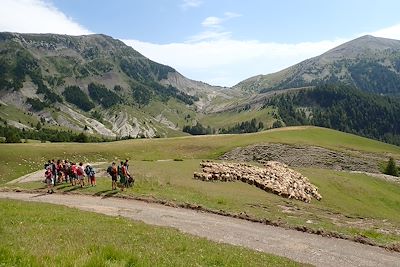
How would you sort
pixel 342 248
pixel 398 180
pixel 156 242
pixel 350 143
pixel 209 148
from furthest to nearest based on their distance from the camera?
pixel 350 143 → pixel 209 148 → pixel 398 180 → pixel 342 248 → pixel 156 242

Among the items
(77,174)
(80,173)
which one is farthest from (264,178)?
(77,174)

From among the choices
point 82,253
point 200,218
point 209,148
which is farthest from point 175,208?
point 209,148

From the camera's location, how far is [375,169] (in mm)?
111625

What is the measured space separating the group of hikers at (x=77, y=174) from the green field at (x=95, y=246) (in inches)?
722

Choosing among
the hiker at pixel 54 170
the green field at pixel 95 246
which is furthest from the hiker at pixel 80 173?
the green field at pixel 95 246

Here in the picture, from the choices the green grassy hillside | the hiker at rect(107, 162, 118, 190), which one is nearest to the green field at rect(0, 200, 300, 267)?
the hiker at rect(107, 162, 118, 190)

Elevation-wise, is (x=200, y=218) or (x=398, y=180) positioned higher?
(x=200, y=218)

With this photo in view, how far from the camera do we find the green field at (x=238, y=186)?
4047cm

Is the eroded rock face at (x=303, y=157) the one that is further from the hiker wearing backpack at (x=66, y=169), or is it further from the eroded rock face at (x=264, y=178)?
the hiker wearing backpack at (x=66, y=169)

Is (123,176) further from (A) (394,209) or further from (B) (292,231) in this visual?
(A) (394,209)

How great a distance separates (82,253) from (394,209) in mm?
71134

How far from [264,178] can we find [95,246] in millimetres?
50887

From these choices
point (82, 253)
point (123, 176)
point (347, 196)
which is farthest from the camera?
point (347, 196)

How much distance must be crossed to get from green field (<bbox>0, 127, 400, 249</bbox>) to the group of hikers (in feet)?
4.28
